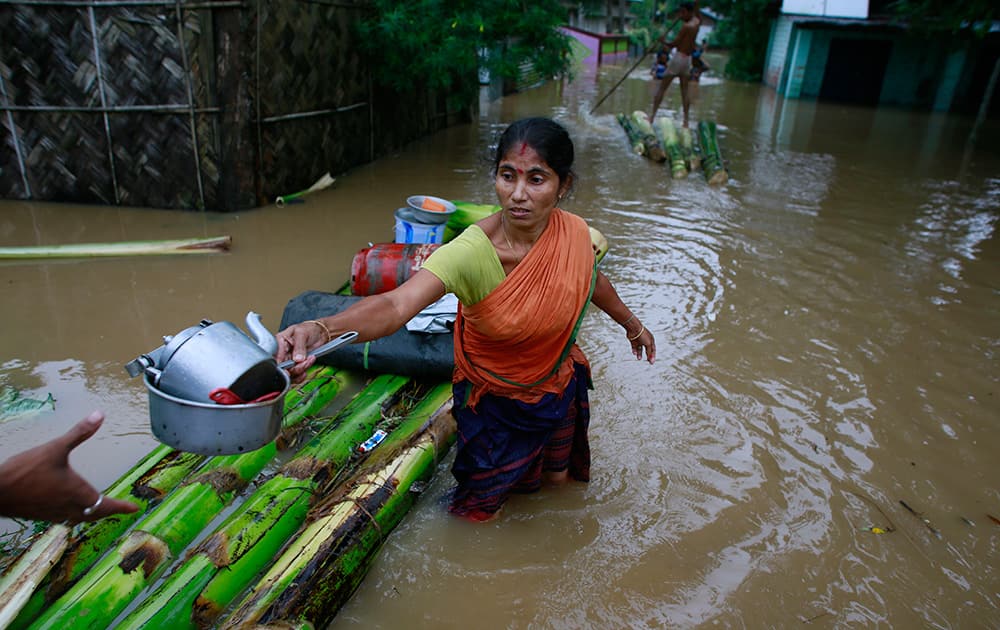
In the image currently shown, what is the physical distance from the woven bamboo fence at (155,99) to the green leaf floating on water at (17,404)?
293cm

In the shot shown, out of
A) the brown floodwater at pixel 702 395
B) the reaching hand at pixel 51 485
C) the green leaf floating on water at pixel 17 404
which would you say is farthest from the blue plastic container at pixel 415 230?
the reaching hand at pixel 51 485

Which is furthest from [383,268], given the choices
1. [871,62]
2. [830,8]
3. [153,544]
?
[871,62]

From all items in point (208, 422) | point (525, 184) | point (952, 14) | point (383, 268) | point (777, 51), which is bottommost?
point (383, 268)

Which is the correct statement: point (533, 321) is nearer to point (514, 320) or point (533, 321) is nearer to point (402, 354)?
point (514, 320)

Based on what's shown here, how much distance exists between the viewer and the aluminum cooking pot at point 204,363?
4.68 ft

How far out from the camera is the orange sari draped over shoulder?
2.01m

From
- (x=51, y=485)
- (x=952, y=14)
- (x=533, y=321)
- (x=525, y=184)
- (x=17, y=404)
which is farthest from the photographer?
(x=952, y=14)

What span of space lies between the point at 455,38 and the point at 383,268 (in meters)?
4.08

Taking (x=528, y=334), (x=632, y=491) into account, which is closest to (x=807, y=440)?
(x=632, y=491)

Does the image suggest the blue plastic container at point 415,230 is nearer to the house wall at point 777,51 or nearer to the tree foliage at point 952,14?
the tree foliage at point 952,14

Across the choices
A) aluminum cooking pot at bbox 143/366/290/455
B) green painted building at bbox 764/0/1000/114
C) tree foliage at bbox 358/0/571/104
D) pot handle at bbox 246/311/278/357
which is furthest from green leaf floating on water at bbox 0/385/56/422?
green painted building at bbox 764/0/1000/114

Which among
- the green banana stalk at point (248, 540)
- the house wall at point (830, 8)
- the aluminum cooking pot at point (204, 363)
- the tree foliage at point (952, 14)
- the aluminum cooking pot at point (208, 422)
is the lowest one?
the green banana stalk at point (248, 540)

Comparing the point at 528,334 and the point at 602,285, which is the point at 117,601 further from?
the point at 602,285

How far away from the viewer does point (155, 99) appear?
5.38m
